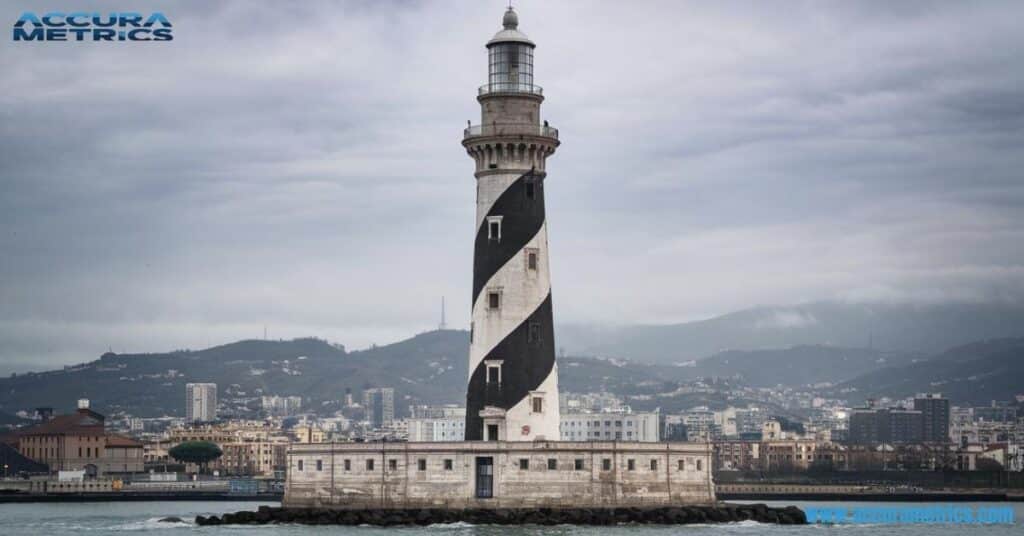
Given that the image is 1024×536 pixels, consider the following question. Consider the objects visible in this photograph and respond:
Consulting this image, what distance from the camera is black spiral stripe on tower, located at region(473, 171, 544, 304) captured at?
5831 centimetres

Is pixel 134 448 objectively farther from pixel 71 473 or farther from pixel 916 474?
pixel 916 474

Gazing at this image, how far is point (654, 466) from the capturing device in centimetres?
5731

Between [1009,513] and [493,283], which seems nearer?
[493,283]

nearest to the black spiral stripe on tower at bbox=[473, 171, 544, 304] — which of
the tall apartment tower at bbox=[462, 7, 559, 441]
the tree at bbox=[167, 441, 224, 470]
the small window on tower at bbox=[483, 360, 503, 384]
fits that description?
the tall apartment tower at bbox=[462, 7, 559, 441]

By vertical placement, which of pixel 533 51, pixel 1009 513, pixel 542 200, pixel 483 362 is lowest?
pixel 1009 513

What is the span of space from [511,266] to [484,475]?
21.0ft

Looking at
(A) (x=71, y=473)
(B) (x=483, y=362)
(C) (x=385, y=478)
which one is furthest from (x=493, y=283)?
(A) (x=71, y=473)

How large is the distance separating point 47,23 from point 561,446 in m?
19.7

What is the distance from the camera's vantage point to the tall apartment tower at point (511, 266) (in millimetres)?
57906

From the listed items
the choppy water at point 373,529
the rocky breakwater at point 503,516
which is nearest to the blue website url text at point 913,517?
the choppy water at point 373,529

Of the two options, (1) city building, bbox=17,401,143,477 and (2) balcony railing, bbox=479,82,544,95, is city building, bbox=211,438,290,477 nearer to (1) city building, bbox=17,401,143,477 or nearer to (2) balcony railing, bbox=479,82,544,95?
(1) city building, bbox=17,401,143,477

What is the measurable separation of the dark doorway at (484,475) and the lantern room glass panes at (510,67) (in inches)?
448

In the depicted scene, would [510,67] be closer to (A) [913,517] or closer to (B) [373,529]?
(B) [373,529]

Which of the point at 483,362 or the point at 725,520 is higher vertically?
the point at 483,362
